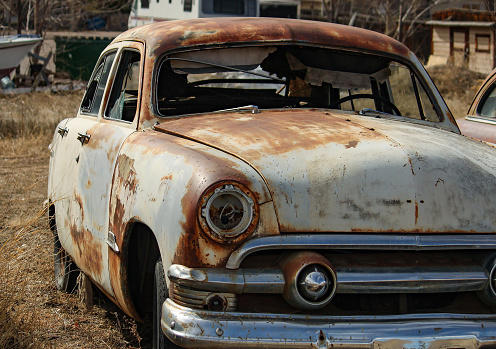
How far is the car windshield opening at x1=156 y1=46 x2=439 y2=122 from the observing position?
12.8 ft

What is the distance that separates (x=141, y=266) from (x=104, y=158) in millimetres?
679

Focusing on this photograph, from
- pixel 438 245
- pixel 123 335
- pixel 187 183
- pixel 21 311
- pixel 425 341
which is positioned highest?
pixel 187 183

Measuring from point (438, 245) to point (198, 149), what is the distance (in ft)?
3.41

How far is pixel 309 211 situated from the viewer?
2.68 metres

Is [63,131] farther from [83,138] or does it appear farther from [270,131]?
[270,131]

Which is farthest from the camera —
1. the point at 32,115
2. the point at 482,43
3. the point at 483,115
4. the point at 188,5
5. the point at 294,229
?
the point at 482,43

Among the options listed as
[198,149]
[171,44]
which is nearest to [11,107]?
[171,44]

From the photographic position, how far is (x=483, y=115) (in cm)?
650

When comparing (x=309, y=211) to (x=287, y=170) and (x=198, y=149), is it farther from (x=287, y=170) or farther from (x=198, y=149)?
(x=198, y=149)

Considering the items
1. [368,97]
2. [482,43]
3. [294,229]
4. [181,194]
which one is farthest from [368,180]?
[482,43]

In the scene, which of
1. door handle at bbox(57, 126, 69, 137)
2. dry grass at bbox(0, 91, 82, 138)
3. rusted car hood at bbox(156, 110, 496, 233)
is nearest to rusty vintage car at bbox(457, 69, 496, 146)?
rusted car hood at bbox(156, 110, 496, 233)

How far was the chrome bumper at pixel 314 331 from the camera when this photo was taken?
2492mm

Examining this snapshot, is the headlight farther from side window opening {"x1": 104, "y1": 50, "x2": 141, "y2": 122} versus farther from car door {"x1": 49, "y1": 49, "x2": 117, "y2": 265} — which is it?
side window opening {"x1": 104, "y1": 50, "x2": 141, "y2": 122}

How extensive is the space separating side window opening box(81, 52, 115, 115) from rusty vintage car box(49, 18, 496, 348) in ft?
2.92
